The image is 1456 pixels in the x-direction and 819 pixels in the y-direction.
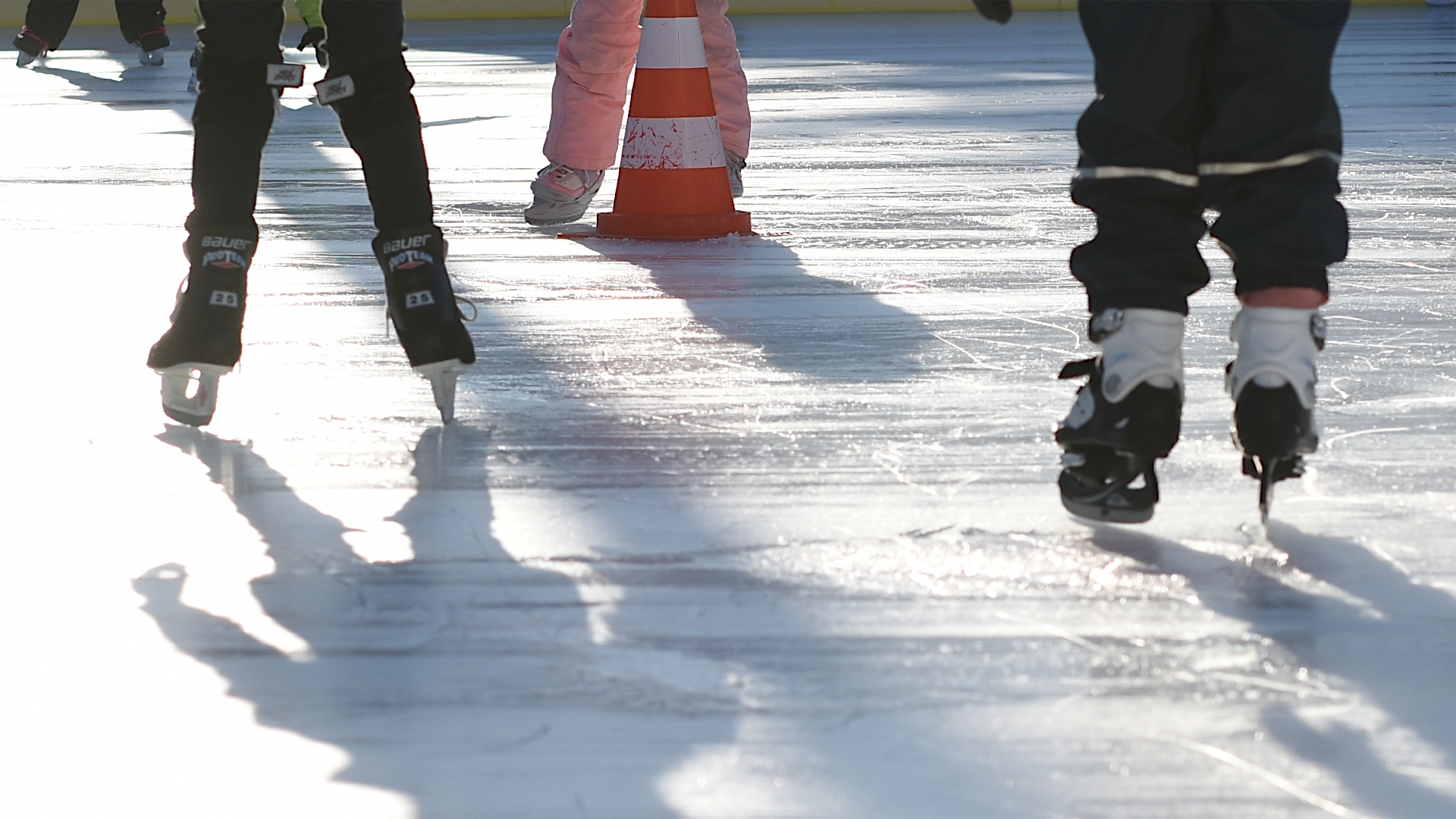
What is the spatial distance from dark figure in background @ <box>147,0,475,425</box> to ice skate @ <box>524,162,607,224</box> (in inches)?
67.3

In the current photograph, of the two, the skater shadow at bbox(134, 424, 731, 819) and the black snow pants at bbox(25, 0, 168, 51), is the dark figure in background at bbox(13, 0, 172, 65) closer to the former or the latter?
the black snow pants at bbox(25, 0, 168, 51)

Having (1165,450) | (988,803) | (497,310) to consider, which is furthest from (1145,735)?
(497,310)

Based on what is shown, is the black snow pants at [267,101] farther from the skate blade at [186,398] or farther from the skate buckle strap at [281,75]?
the skate blade at [186,398]

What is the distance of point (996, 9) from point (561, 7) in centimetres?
1269

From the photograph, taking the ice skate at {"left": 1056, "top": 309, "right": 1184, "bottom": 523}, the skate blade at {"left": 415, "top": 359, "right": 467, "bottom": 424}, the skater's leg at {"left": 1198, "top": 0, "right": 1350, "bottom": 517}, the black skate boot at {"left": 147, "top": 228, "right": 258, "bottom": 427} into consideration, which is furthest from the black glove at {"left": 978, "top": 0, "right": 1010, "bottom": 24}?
the black skate boot at {"left": 147, "top": 228, "right": 258, "bottom": 427}

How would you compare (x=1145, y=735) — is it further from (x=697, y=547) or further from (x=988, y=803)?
(x=697, y=547)

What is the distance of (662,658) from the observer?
1.47 m

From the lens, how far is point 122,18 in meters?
9.60

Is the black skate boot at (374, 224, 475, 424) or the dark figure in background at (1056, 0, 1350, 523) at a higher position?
the dark figure in background at (1056, 0, 1350, 523)

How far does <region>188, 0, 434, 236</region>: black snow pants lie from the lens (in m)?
2.20

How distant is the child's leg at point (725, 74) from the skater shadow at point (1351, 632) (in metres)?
2.67

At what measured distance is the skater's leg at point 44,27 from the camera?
9.32 m

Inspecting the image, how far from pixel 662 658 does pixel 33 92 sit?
23.1ft

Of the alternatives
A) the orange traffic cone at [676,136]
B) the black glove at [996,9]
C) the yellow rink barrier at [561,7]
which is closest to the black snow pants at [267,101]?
the black glove at [996,9]
